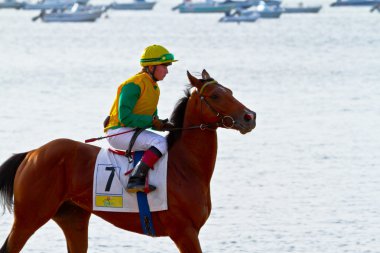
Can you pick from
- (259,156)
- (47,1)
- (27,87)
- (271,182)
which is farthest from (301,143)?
(47,1)

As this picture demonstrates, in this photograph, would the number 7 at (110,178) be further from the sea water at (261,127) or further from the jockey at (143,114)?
the sea water at (261,127)

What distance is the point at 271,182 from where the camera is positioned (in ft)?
63.2

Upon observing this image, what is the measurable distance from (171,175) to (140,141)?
1.37 ft

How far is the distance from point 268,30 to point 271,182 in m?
85.0

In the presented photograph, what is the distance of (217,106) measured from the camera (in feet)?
32.4

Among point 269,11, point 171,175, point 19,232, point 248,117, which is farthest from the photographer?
point 269,11

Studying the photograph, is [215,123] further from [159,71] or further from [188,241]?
[188,241]

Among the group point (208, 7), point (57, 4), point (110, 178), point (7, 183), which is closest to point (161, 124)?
point (110, 178)

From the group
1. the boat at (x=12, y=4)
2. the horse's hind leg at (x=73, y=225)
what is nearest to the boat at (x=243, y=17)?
the boat at (x=12, y=4)

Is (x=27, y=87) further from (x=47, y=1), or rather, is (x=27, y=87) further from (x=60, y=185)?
(x=47, y=1)

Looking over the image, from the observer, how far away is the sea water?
14.8 meters

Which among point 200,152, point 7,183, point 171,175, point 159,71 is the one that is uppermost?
point 159,71

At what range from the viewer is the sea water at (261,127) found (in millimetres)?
14820

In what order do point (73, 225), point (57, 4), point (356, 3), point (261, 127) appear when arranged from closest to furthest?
point (73, 225) → point (261, 127) → point (57, 4) → point (356, 3)
